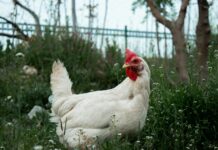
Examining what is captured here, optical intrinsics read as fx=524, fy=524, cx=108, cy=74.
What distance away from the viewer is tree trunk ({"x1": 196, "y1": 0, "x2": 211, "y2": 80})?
5.81 m

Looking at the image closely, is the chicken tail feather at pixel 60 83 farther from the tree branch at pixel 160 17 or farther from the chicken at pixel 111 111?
the tree branch at pixel 160 17

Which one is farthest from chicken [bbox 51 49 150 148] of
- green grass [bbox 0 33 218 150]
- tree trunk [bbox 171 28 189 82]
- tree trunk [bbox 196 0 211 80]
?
tree trunk [bbox 196 0 211 80]

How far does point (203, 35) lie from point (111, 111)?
157cm

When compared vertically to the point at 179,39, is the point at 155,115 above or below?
below

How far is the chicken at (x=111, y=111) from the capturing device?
4.85 metres

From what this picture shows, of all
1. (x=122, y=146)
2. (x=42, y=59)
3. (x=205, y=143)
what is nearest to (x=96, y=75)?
(x=42, y=59)

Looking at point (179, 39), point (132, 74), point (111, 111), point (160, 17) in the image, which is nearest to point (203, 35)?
point (179, 39)

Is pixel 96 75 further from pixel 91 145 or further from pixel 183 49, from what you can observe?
pixel 91 145

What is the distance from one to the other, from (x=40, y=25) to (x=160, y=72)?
5417 mm

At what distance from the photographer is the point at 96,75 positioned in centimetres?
947

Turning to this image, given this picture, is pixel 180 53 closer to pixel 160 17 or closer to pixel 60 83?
pixel 160 17

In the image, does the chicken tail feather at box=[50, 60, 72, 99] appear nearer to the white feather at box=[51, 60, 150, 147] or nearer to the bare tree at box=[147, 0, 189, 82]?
the white feather at box=[51, 60, 150, 147]

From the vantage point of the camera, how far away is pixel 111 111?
16.2ft

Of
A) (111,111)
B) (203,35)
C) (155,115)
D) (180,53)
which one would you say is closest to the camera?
(111,111)
